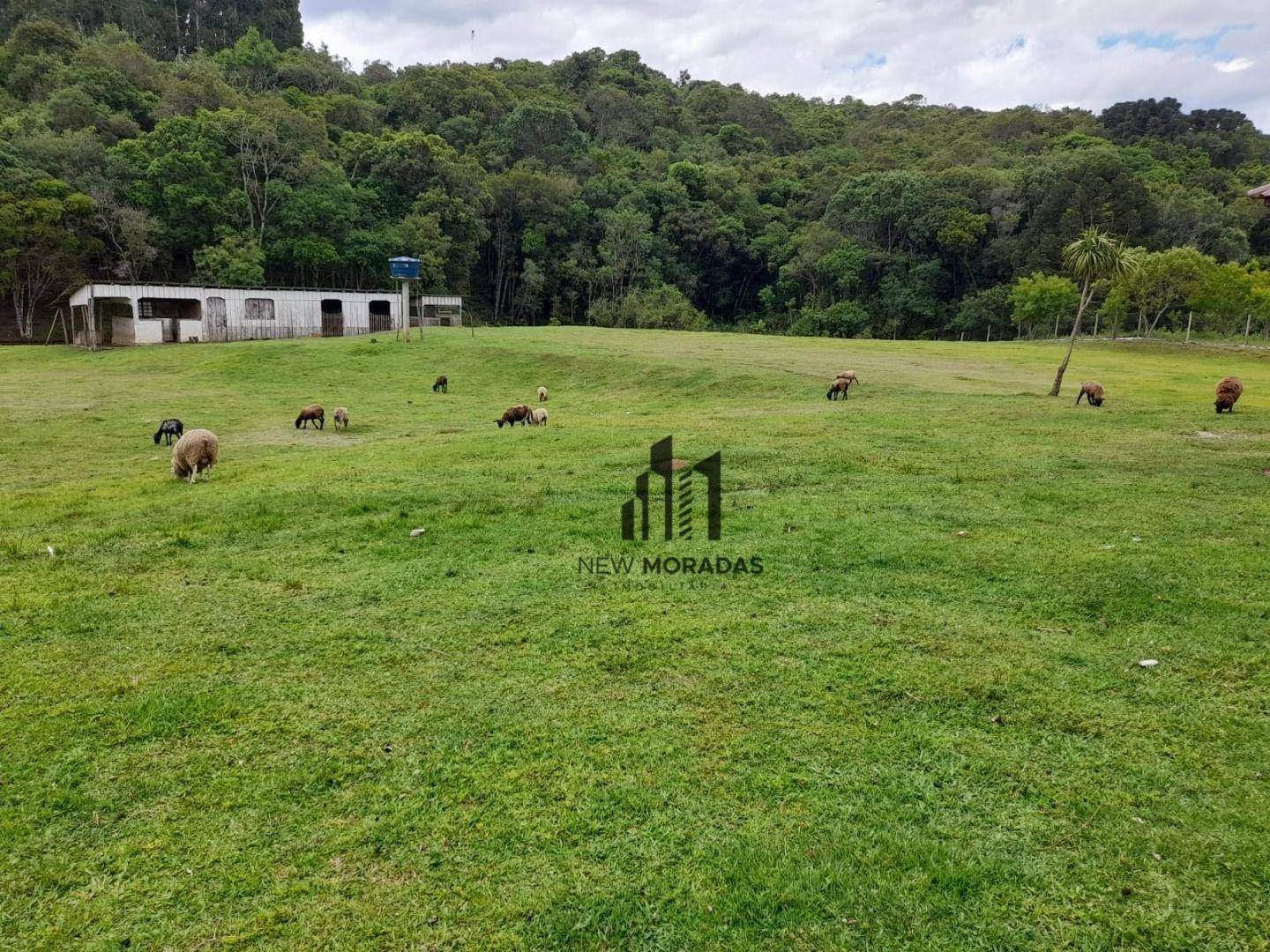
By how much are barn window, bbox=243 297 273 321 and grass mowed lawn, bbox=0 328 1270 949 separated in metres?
37.8

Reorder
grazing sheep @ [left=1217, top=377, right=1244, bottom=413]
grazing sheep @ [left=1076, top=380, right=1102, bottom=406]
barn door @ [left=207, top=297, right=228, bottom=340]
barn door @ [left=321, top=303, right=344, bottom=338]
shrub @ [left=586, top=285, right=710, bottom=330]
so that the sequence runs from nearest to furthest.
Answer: grazing sheep @ [left=1217, top=377, right=1244, bottom=413]
grazing sheep @ [left=1076, top=380, right=1102, bottom=406]
barn door @ [left=207, top=297, right=228, bottom=340]
barn door @ [left=321, top=303, right=344, bottom=338]
shrub @ [left=586, top=285, right=710, bottom=330]

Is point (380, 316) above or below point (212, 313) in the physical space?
above

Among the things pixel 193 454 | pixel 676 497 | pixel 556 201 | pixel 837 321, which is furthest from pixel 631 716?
pixel 556 201

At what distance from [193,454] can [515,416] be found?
8272mm

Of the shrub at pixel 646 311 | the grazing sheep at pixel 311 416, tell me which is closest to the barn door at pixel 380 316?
the shrub at pixel 646 311

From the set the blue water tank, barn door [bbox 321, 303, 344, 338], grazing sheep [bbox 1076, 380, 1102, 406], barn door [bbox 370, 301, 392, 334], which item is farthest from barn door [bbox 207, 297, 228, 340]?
grazing sheep [bbox 1076, 380, 1102, 406]

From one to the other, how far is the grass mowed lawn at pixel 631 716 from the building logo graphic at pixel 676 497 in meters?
0.29

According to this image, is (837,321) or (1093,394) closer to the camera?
(1093,394)

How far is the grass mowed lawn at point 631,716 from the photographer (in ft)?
10.4

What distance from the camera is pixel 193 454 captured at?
11438mm

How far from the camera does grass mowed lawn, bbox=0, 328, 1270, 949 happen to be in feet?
10.4

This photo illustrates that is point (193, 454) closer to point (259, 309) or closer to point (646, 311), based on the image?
point (259, 309)

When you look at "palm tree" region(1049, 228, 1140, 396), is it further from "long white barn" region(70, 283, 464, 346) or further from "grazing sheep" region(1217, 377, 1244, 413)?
"long white barn" region(70, 283, 464, 346)

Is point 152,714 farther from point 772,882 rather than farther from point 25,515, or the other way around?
point 25,515
